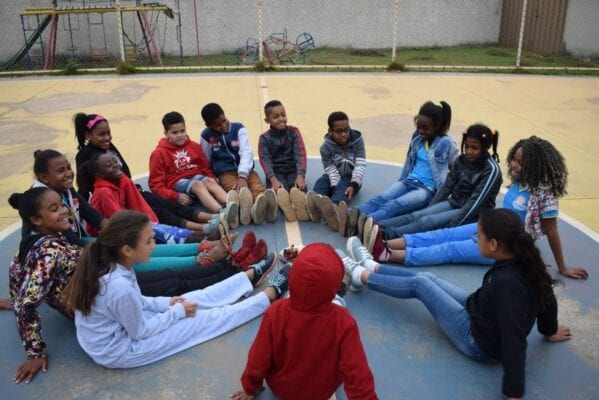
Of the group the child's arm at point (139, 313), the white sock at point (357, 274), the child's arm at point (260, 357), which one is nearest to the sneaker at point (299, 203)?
the white sock at point (357, 274)

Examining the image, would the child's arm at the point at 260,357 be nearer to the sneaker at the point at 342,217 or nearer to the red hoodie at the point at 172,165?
the sneaker at the point at 342,217

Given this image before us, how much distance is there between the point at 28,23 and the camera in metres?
14.6

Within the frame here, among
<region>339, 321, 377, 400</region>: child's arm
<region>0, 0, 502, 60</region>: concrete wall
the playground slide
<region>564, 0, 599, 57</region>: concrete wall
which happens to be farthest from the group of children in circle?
<region>564, 0, 599, 57</region>: concrete wall

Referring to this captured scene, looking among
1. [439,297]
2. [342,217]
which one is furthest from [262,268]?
[439,297]

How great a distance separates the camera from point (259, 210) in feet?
14.3

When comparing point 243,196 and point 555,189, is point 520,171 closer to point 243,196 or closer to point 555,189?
point 555,189

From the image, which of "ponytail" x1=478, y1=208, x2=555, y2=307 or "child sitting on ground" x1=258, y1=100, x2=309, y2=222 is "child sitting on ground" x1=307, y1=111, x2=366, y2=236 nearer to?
"child sitting on ground" x1=258, y1=100, x2=309, y2=222

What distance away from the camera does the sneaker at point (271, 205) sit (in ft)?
14.3

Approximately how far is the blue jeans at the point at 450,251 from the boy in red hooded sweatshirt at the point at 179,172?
1767mm

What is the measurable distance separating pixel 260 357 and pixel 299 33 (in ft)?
49.6

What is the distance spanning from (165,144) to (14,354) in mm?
2301

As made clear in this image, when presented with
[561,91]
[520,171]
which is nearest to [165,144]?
[520,171]

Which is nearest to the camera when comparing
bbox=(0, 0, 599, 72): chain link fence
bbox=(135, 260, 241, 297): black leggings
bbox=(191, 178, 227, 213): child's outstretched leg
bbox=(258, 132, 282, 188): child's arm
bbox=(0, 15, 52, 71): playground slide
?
bbox=(135, 260, 241, 297): black leggings

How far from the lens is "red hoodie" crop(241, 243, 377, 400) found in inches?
77.0
